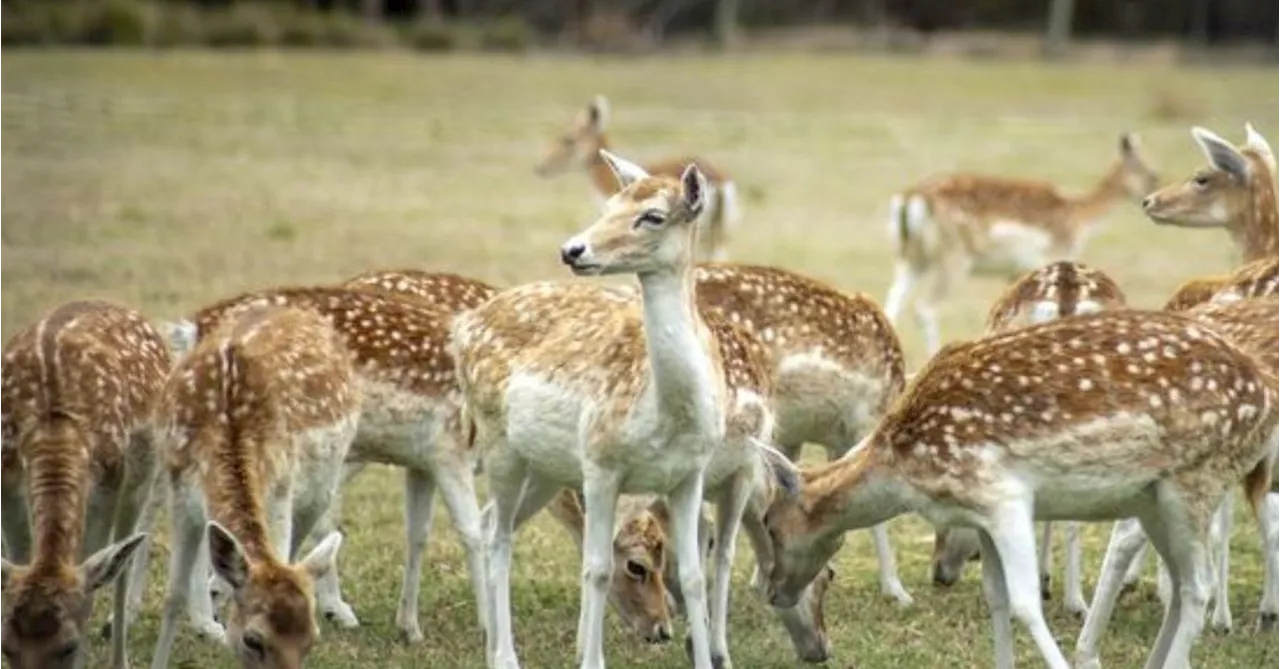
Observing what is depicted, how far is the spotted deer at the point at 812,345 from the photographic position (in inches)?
411

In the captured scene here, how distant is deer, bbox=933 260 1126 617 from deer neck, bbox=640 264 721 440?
245 centimetres

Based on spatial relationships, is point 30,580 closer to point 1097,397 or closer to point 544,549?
point 1097,397

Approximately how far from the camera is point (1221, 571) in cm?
1012

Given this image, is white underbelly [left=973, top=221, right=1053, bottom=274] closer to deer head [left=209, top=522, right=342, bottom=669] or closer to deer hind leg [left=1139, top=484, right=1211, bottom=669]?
deer hind leg [left=1139, top=484, right=1211, bottom=669]

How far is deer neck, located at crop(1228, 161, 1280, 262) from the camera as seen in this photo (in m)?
12.4

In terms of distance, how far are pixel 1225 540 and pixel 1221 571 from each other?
0.75 ft

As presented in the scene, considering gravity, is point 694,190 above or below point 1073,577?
above

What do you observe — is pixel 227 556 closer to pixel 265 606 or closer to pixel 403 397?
pixel 265 606

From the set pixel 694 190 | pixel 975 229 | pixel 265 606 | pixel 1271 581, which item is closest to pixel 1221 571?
pixel 1271 581

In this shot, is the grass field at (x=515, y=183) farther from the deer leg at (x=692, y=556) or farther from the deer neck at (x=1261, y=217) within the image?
the deer neck at (x=1261, y=217)

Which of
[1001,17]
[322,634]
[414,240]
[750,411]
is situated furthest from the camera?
[1001,17]

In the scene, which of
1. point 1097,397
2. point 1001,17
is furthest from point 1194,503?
point 1001,17

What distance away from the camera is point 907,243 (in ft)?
63.2

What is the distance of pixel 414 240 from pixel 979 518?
1555cm
